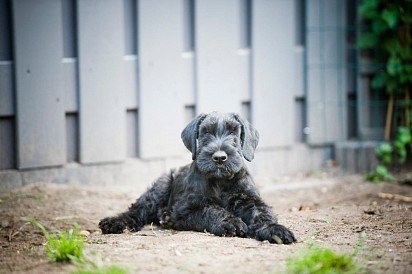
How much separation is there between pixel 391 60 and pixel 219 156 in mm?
3801

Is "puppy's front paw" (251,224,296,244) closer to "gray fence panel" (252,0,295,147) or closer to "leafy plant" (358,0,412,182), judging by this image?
"gray fence panel" (252,0,295,147)

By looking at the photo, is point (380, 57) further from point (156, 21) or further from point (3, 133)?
point (3, 133)

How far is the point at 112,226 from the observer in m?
5.41

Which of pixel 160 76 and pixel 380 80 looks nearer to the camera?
pixel 160 76

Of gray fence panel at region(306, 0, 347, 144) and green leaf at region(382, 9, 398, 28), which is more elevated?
green leaf at region(382, 9, 398, 28)

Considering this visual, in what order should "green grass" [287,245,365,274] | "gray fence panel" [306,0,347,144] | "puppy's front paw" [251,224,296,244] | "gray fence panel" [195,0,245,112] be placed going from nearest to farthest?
"green grass" [287,245,365,274] < "puppy's front paw" [251,224,296,244] < "gray fence panel" [195,0,245,112] < "gray fence panel" [306,0,347,144]

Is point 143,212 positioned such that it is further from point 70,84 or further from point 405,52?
point 405,52

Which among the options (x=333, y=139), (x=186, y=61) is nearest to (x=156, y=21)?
(x=186, y=61)

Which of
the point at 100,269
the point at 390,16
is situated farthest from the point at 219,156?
the point at 390,16

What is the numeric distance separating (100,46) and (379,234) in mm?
3414

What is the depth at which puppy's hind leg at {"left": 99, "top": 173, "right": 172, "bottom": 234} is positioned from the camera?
214 inches

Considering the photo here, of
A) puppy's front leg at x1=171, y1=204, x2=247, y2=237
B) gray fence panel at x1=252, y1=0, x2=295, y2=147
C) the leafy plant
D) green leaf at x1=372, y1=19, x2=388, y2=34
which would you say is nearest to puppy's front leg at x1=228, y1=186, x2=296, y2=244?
puppy's front leg at x1=171, y1=204, x2=247, y2=237

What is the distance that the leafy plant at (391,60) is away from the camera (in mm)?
8023

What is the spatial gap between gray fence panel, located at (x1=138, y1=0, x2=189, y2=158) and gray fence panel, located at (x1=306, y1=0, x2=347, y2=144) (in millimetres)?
1719
